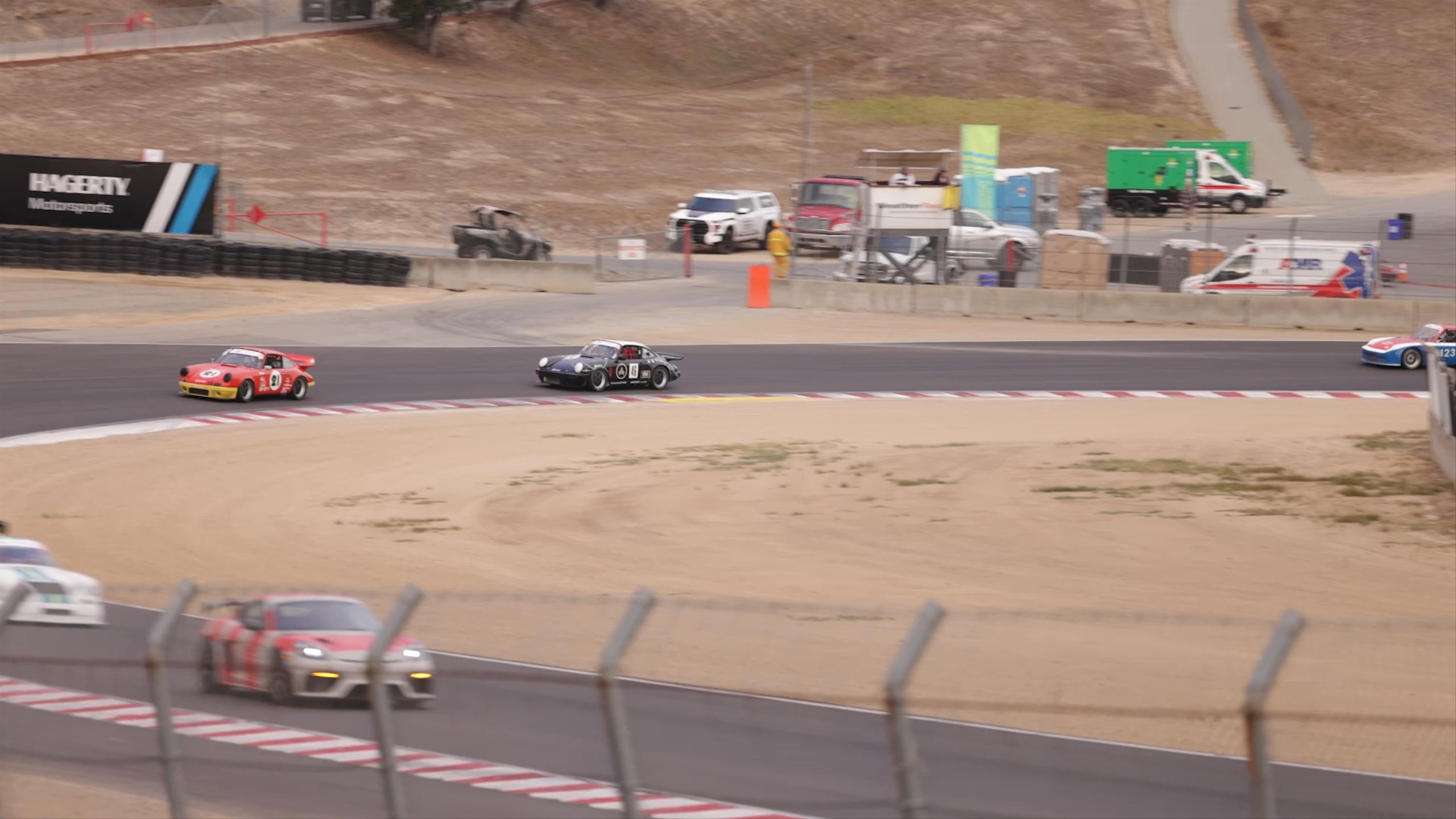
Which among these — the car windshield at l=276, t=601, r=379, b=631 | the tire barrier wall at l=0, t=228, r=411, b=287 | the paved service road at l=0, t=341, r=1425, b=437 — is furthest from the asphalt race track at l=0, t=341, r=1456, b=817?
the tire barrier wall at l=0, t=228, r=411, b=287

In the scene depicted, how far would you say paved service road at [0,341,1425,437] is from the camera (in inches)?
1002

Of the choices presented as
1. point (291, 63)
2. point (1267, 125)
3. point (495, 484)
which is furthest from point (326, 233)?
point (1267, 125)

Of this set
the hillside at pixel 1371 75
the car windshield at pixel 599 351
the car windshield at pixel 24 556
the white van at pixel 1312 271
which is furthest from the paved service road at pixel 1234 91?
the car windshield at pixel 24 556

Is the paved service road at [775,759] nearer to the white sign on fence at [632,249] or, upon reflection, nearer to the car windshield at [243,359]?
the car windshield at [243,359]

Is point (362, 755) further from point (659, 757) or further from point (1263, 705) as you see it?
point (1263, 705)

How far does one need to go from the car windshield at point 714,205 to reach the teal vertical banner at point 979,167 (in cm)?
734

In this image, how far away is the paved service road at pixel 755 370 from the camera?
83.5 feet

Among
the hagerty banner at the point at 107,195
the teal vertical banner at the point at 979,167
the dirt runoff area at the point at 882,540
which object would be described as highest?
the teal vertical banner at the point at 979,167

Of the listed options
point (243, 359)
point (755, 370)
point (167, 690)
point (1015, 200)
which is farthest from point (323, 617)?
point (1015, 200)

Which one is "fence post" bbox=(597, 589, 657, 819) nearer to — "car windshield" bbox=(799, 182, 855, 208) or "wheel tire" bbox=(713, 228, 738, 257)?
"car windshield" bbox=(799, 182, 855, 208)

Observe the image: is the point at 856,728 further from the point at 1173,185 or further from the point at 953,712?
the point at 1173,185

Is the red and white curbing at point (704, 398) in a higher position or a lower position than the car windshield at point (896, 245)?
lower

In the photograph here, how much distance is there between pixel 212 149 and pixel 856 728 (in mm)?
55844

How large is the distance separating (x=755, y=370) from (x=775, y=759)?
81.6 feet
